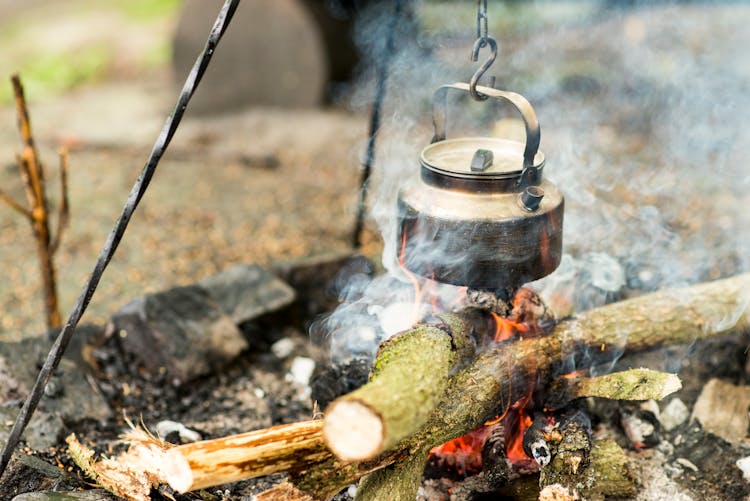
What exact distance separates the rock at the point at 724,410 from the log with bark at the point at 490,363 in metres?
0.31

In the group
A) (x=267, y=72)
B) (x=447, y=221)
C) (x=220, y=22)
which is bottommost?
(x=267, y=72)

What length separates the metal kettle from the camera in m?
2.69

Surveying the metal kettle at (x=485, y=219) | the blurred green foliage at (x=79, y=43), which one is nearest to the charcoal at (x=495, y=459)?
the metal kettle at (x=485, y=219)

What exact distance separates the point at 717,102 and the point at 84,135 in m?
8.27

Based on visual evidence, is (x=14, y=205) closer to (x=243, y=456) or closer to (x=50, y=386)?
(x=50, y=386)

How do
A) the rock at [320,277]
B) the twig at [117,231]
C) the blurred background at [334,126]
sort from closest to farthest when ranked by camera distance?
1. the twig at [117,231]
2. the rock at [320,277]
3. the blurred background at [334,126]

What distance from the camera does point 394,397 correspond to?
7.26ft

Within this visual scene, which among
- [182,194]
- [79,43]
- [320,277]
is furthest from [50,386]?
[79,43]

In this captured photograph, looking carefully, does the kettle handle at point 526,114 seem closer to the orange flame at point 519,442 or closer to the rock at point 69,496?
the orange flame at point 519,442

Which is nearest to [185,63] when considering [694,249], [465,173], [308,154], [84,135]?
[84,135]

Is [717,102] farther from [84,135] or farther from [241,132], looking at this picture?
[84,135]

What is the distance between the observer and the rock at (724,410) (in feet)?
11.4

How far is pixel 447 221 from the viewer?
2.71 m

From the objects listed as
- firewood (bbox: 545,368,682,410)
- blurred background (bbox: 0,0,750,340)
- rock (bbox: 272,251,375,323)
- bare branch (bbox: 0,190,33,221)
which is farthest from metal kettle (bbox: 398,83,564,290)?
bare branch (bbox: 0,190,33,221)
